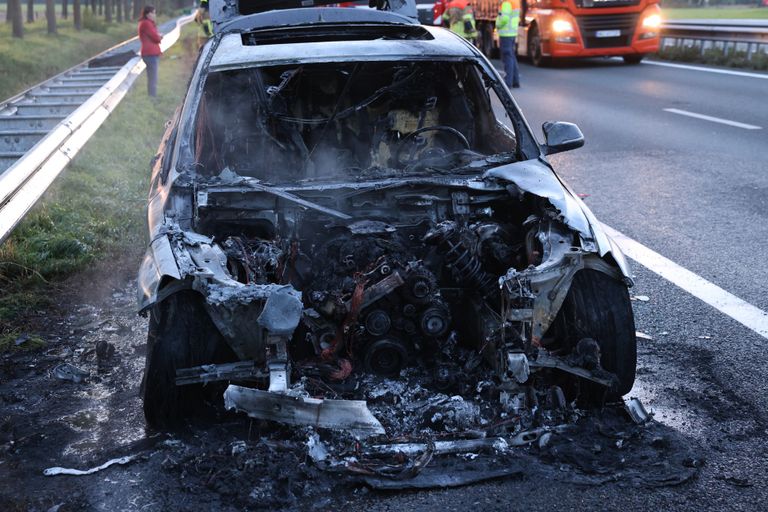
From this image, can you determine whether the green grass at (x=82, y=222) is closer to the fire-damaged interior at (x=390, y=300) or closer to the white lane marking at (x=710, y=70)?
the fire-damaged interior at (x=390, y=300)

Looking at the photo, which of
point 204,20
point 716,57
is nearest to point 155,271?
point 204,20

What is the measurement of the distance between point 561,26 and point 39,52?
14535mm

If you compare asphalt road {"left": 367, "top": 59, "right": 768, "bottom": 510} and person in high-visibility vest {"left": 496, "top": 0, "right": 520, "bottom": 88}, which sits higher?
person in high-visibility vest {"left": 496, "top": 0, "right": 520, "bottom": 88}

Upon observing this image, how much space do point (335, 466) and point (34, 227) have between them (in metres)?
4.86

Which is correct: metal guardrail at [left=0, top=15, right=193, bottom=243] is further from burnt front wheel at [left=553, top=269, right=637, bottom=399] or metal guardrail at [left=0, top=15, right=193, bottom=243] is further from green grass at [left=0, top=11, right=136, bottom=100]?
burnt front wheel at [left=553, top=269, right=637, bottom=399]

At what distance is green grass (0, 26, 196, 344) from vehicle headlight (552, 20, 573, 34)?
10651 millimetres

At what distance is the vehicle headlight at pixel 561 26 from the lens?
2006cm

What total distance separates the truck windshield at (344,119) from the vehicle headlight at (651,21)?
15.3 metres

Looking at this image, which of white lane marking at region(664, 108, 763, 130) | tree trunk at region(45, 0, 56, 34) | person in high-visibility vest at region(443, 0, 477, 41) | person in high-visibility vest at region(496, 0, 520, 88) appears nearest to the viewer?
white lane marking at region(664, 108, 763, 130)

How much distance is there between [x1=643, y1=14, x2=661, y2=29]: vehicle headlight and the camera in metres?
20.1

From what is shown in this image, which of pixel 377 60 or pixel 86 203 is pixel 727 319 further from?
pixel 86 203

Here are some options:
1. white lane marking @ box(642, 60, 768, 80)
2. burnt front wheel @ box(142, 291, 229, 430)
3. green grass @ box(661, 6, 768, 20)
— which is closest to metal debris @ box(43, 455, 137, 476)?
burnt front wheel @ box(142, 291, 229, 430)

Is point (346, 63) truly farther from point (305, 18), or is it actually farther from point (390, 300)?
point (305, 18)

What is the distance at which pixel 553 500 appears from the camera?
346 cm
